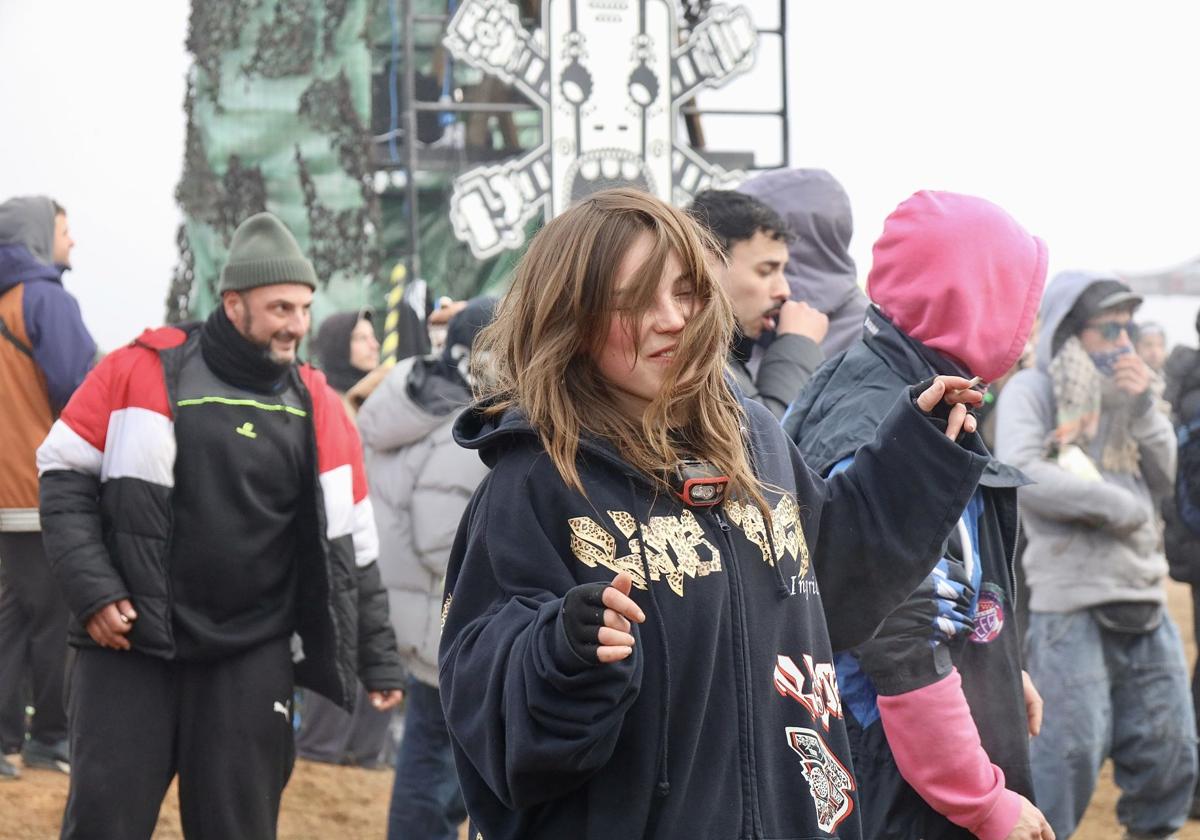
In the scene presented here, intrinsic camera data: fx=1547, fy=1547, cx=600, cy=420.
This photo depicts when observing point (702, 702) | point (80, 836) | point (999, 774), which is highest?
point (702, 702)

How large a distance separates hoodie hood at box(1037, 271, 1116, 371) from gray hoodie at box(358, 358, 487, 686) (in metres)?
2.08

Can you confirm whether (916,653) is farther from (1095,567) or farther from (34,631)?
(34,631)

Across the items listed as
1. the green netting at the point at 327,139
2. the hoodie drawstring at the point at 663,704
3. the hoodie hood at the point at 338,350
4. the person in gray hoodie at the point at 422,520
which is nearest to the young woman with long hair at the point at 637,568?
the hoodie drawstring at the point at 663,704

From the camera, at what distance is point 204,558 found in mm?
4074

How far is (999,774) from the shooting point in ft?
8.75

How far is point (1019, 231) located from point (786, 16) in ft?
29.7

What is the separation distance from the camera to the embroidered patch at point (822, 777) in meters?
2.07

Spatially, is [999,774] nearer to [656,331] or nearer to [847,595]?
[847,595]

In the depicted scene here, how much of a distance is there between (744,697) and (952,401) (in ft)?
1.84

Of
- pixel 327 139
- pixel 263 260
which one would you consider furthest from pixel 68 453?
pixel 327 139

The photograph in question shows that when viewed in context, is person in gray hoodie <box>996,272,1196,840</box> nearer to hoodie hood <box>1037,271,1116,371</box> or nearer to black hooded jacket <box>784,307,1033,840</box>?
hoodie hood <box>1037,271,1116,371</box>

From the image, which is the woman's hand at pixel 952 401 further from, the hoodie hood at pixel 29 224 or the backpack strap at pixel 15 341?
the hoodie hood at pixel 29 224

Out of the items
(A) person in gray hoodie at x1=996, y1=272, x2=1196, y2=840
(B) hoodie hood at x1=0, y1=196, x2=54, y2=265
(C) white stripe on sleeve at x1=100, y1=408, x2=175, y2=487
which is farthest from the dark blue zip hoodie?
(B) hoodie hood at x1=0, y1=196, x2=54, y2=265

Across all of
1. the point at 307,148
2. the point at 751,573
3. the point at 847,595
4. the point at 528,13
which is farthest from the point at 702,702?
the point at 528,13
